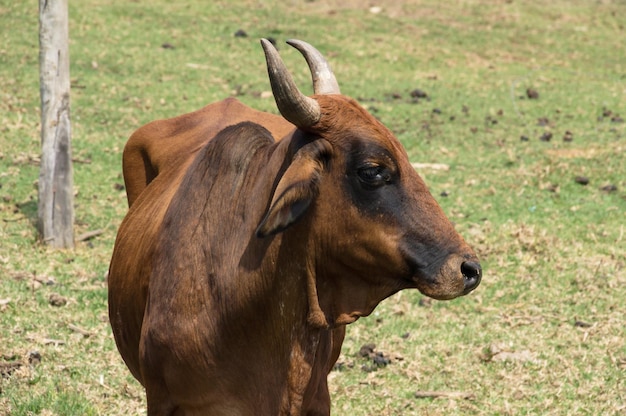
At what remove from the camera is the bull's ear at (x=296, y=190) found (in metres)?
3.24

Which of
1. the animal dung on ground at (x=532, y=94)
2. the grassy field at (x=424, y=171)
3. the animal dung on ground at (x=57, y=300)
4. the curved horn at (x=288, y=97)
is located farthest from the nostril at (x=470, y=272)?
the animal dung on ground at (x=532, y=94)

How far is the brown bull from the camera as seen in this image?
3289 mm

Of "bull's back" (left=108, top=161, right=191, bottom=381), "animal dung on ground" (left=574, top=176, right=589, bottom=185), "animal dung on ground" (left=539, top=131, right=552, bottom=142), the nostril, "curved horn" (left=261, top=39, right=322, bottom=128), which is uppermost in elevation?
"curved horn" (left=261, top=39, right=322, bottom=128)

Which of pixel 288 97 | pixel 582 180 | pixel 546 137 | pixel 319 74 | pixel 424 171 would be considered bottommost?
pixel 546 137

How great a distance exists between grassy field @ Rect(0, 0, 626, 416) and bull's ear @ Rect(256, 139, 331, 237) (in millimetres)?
2331

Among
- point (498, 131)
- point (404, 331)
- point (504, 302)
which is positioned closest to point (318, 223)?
point (404, 331)

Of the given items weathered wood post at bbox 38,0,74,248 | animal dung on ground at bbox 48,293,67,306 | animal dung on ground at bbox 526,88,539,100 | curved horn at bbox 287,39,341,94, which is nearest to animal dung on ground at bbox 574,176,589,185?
animal dung on ground at bbox 526,88,539,100

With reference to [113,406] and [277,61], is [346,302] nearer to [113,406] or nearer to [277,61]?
[277,61]

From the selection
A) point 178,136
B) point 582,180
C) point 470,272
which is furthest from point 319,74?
point 582,180

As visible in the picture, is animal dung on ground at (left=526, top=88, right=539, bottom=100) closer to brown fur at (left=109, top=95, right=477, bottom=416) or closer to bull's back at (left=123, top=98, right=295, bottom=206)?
bull's back at (left=123, top=98, right=295, bottom=206)

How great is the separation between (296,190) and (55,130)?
5.10 m

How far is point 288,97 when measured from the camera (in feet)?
10.5

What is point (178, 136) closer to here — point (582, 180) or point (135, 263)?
point (135, 263)

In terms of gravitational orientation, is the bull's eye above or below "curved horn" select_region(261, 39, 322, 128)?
below
